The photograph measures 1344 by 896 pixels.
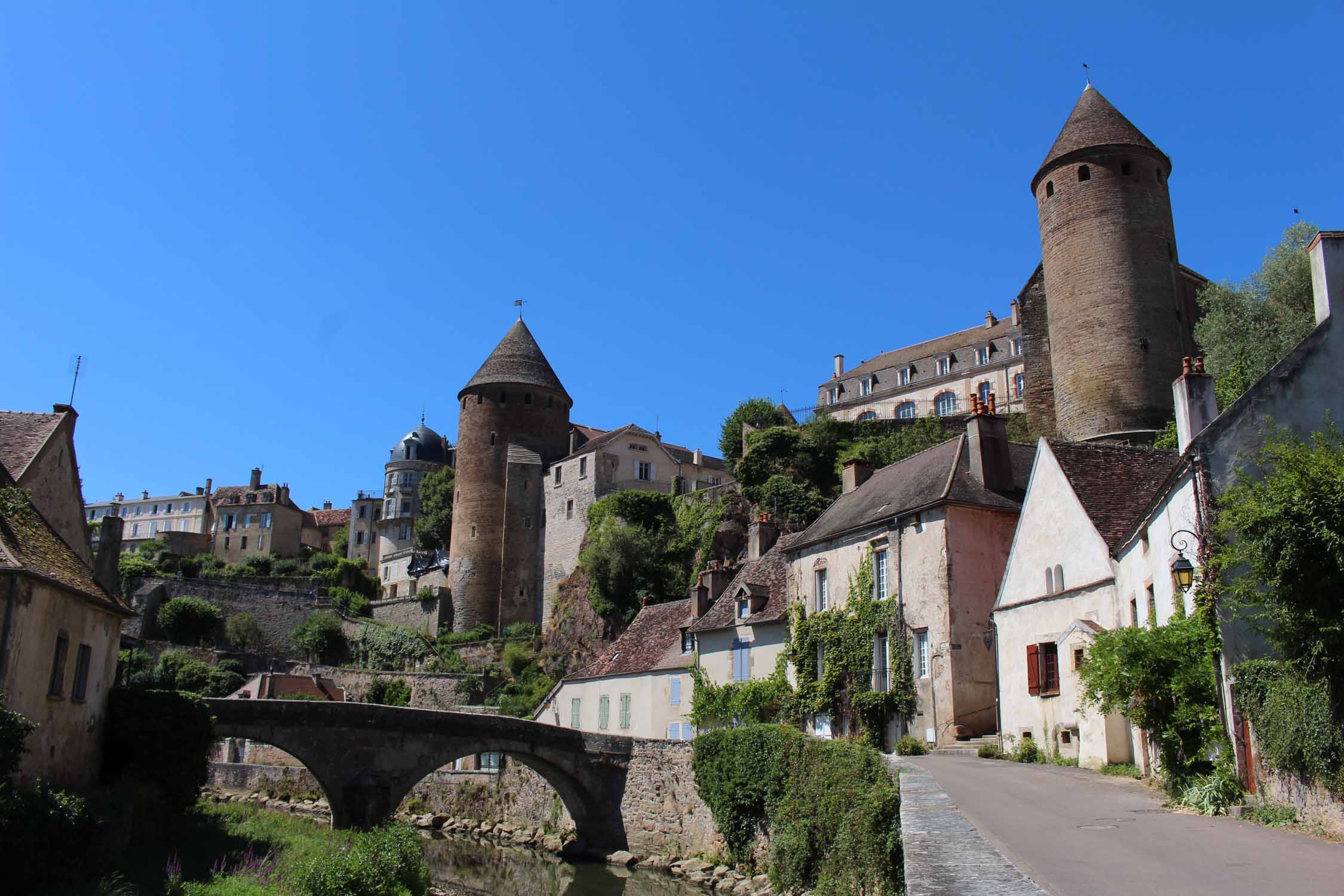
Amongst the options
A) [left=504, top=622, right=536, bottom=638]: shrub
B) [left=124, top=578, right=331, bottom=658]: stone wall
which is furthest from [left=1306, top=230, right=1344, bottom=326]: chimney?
[left=124, top=578, right=331, bottom=658]: stone wall

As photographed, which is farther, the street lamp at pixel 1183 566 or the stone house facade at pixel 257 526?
the stone house facade at pixel 257 526

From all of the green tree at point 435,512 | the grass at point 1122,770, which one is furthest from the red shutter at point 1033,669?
the green tree at point 435,512

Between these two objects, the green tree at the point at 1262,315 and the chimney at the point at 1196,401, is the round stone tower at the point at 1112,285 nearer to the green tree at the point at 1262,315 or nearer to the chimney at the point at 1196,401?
the green tree at the point at 1262,315

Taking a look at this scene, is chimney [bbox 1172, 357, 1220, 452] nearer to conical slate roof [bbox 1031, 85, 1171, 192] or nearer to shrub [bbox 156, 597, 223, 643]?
conical slate roof [bbox 1031, 85, 1171, 192]

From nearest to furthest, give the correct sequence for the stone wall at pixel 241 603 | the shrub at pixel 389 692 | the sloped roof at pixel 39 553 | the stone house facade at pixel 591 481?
the sloped roof at pixel 39 553 → the shrub at pixel 389 692 → the stone house facade at pixel 591 481 → the stone wall at pixel 241 603

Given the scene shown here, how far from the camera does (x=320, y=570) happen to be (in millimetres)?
72000

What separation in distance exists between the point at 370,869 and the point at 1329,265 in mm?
16400

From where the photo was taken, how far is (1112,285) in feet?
104

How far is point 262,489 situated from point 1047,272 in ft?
229

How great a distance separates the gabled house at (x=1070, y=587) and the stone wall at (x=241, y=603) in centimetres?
4423

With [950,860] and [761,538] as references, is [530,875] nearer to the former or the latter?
[761,538]

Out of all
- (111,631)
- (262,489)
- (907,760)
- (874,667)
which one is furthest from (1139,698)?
(262,489)

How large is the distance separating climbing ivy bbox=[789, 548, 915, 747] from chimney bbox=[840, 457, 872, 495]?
5298 millimetres

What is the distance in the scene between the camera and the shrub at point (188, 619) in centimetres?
5328
